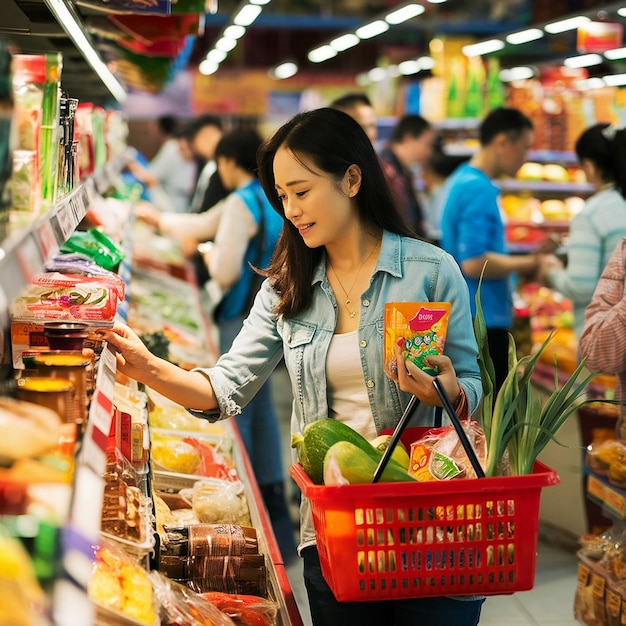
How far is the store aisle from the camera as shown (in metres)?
4.35

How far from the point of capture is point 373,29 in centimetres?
872

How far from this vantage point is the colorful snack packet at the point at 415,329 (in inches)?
83.2

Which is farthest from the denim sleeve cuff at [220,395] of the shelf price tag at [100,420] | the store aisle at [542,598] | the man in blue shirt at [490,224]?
the man in blue shirt at [490,224]

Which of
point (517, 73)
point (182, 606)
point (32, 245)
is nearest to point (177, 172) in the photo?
point (517, 73)

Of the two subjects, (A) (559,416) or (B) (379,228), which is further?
(B) (379,228)

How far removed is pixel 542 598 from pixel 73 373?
3.34 m

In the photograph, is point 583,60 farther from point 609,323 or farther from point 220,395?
point 220,395

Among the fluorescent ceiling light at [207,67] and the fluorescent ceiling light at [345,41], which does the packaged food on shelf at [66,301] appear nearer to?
the fluorescent ceiling light at [345,41]

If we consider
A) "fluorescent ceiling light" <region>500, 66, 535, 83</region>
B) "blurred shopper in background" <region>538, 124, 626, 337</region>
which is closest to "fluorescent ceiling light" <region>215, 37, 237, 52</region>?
"fluorescent ceiling light" <region>500, 66, 535, 83</region>

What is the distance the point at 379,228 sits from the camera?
8.64ft

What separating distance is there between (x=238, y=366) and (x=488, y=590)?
0.97m

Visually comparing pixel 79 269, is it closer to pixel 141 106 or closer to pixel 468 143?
pixel 468 143

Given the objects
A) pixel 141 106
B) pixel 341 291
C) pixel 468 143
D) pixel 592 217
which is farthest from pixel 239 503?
pixel 141 106

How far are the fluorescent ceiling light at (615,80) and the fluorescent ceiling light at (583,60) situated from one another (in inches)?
7.2
